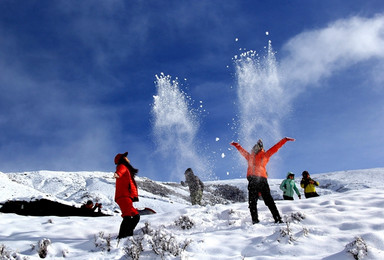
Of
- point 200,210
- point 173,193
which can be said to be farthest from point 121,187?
point 173,193

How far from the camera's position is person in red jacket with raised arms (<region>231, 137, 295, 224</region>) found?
7.02m

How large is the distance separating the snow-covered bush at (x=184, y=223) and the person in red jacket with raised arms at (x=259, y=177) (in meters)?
1.43

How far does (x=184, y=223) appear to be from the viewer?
750 cm

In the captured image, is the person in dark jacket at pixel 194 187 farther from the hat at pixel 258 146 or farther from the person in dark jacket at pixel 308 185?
the hat at pixel 258 146

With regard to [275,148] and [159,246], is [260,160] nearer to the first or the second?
[275,148]

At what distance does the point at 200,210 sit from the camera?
9.08m

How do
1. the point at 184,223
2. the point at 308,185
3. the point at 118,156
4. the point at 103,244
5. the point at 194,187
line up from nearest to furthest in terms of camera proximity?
the point at 103,244 → the point at 118,156 → the point at 184,223 → the point at 308,185 → the point at 194,187

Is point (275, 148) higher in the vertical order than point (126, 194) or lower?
higher

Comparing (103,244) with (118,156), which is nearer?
(103,244)

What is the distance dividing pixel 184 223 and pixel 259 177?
6.68 ft

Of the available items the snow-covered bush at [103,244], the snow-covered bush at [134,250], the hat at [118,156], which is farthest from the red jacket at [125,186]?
the snow-covered bush at [134,250]

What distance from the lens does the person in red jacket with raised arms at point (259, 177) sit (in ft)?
23.0

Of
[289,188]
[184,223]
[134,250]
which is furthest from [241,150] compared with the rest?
[289,188]

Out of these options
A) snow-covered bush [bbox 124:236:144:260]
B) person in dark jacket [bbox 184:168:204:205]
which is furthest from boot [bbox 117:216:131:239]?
person in dark jacket [bbox 184:168:204:205]
